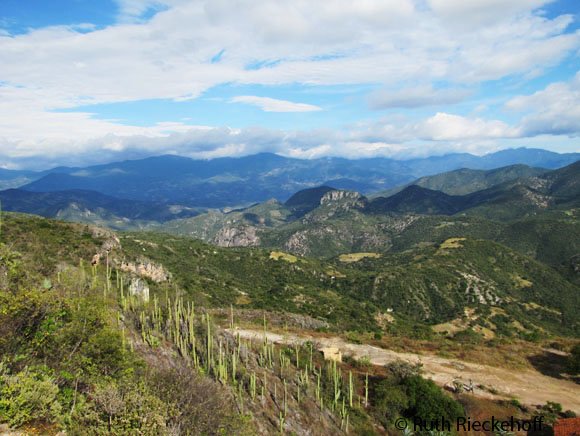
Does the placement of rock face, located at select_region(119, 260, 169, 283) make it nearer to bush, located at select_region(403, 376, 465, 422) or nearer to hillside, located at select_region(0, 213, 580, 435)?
hillside, located at select_region(0, 213, 580, 435)

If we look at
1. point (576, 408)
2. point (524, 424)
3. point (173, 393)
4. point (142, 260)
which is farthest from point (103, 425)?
point (142, 260)

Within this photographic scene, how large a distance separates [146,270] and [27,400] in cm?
8810

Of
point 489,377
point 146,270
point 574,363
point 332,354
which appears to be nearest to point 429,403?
point 489,377

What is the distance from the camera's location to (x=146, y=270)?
100 metres

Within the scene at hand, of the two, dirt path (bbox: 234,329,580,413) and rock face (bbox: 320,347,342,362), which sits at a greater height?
rock face (bbox: 320,347,342,362)

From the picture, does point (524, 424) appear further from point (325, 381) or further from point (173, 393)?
point (173, 393)

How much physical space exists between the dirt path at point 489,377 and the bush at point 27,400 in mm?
32696

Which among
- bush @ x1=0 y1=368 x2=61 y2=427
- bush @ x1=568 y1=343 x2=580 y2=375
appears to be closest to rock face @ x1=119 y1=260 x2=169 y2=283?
bush @ x1=0 y1=368 x2=61 y2=427

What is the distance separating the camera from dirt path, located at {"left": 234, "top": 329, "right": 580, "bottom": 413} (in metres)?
41.4

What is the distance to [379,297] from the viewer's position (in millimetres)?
198375

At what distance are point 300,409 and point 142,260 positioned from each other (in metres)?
77.9

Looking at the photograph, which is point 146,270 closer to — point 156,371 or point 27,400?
point 156,371

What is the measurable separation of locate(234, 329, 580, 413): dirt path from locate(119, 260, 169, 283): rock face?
5012 centimetres

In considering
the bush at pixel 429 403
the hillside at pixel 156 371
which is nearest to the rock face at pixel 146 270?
the hillside at pixel 156 371
